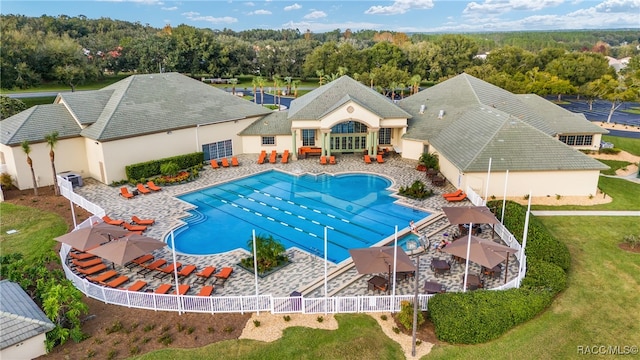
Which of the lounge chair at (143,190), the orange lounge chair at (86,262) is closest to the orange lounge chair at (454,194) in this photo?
the lounge chair at (143,190)

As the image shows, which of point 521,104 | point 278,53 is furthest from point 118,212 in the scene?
point 278,53

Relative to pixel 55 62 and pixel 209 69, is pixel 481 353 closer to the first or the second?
pixel 55 62

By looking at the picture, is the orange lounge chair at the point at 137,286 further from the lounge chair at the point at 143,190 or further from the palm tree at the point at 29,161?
the palm tree at the point at 29,161

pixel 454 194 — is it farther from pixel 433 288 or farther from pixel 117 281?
pixel 117 281

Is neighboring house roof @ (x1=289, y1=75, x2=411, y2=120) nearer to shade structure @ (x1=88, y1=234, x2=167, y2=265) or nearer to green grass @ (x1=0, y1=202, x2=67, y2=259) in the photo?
green grass @ (x1=0, y1=202, x2=67, y2=259)

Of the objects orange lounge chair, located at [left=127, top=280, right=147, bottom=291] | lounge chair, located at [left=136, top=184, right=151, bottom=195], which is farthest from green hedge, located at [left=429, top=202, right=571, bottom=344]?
lounge chair, located at [left=136, top=184, right=151, bottom=195]
